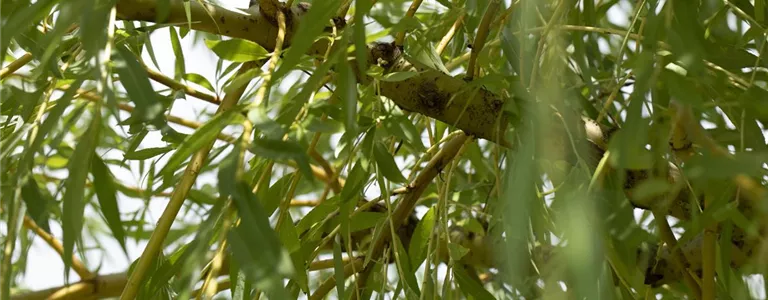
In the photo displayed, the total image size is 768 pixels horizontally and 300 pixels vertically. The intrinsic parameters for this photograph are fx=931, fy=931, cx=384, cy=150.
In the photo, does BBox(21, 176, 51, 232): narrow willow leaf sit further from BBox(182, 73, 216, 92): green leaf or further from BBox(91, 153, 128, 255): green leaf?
BBox(182, 73, 216, 92): green leaf

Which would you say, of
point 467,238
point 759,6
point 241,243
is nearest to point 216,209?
point 241,243

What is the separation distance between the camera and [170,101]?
0.43 metres

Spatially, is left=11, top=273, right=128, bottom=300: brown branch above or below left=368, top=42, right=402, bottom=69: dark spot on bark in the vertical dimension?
below

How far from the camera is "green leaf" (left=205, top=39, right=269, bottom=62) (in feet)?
1.30

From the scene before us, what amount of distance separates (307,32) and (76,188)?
0.29ft

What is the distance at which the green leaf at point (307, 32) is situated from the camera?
30cm

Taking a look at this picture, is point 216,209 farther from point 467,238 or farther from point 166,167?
point 467,238

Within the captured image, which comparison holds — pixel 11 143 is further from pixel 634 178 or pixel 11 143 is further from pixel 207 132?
pixel 634 178

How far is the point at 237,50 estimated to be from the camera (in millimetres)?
406

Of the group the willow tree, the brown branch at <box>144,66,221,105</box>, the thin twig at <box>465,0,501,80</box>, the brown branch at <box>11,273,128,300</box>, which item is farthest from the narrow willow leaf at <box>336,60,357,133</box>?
the brown branch at <box>11,273,128,300</box>

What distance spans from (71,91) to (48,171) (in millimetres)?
616

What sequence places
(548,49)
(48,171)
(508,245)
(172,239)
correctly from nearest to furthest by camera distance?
1. (508,245)
2. (548,49)
3. (172,239)
4. (48,171)

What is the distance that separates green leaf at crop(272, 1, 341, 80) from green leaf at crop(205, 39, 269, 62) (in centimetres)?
9

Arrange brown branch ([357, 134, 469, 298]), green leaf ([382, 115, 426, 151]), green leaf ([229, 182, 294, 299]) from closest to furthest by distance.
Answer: green leaf ([229, 182, 294, 299]) → green leaf ([382, 115, 426, 151]) → brown branch ([357, 134, 469, 298])
